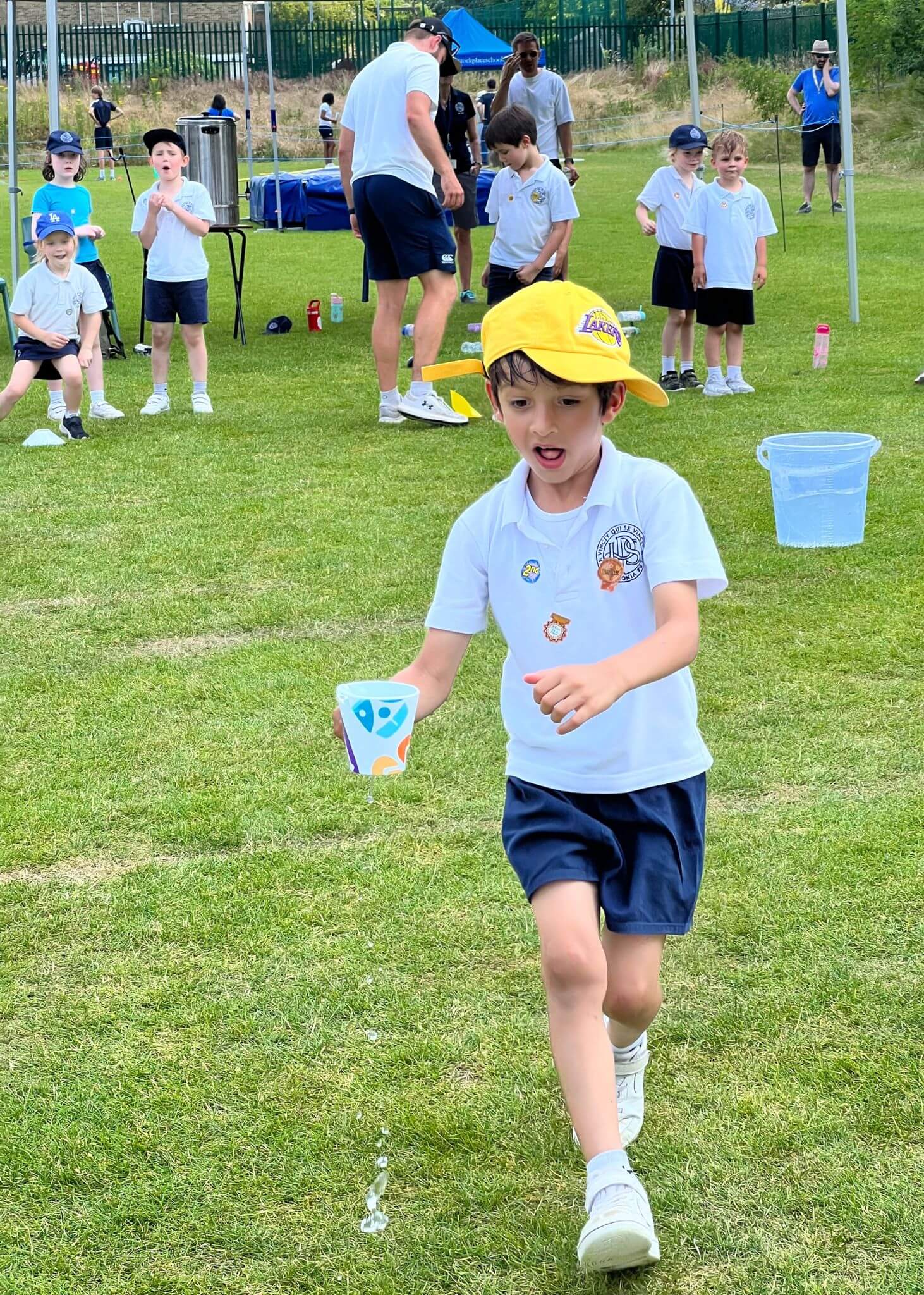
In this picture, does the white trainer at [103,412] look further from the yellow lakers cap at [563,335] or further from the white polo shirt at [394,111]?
the yellow lakers cap at [563,335]

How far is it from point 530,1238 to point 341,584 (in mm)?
3786

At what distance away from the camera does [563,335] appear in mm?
2404

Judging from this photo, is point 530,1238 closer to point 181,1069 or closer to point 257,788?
point 181,1069

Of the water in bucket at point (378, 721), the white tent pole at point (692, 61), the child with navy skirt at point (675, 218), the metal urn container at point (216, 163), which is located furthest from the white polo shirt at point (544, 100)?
the water in bucket at point (378, 721)

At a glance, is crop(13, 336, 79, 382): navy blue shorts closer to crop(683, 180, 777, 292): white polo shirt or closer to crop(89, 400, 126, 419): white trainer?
crop(89, 400, 126, 419): white trainer

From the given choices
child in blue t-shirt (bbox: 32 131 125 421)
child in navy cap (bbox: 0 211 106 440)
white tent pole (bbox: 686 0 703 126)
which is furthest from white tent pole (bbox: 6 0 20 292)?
white tent pole (bbox: 686 0 703 126)

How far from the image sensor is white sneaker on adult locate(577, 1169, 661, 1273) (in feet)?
7.28

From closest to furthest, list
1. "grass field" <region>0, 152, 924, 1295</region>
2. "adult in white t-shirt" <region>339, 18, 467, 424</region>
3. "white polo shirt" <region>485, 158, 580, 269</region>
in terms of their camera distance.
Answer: "grass field" <region>0, 152, 924, 1295</region> → "adult in white t-shirt" <region>339, 18, 467, 424</region> → "white polo shirt" <region>485, 158, 580, 269</region>

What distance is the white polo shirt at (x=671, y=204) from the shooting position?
9469mm

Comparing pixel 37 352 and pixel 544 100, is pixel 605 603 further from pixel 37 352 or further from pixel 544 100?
pixel 544 100

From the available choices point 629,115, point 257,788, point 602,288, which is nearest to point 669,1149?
point 257,788

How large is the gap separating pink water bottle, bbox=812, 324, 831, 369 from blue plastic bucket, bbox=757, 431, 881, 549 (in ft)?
11.8

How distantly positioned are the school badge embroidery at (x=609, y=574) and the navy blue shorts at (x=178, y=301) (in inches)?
283

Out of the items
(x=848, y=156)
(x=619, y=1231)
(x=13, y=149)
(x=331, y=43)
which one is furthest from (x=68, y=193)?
(x=331, y=43)
